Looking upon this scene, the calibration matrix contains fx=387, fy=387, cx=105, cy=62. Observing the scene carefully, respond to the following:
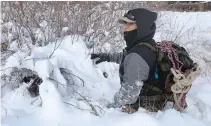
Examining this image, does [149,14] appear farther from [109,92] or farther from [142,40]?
[109,92]

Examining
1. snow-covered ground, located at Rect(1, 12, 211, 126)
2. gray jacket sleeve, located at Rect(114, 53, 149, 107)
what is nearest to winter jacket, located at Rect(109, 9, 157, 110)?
gray jacket sleeve, located at Rect(114, 53, 149, 107)

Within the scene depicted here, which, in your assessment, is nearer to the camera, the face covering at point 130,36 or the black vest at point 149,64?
the black vest at point 149,64

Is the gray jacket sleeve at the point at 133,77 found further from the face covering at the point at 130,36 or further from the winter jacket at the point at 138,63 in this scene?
the face covering at the point at 130,36

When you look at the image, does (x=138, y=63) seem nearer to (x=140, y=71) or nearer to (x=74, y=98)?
(x=140, y=71)

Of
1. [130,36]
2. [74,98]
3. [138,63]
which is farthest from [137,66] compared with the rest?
[74,98]

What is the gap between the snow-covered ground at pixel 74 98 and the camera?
3162 millimetres

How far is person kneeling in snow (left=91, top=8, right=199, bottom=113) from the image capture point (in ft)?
10.6

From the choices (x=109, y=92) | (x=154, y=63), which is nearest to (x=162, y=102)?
(x=154, y=63)

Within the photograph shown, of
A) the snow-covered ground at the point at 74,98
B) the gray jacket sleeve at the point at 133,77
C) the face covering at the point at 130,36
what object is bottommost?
the snow-covered ground at the point at 74,98

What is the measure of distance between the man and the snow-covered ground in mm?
120

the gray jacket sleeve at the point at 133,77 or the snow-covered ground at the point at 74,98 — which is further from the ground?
the gray jacket sleeve at the point at 133,77

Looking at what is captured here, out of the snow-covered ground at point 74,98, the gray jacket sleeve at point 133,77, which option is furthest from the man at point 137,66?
the snow-covered ground at point 74,98

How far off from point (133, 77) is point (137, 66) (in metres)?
0.10

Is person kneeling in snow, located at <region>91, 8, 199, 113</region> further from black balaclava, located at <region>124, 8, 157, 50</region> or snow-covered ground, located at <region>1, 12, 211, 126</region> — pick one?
snow-covered ground, located at <region>1, 12, 211, 126</region>
